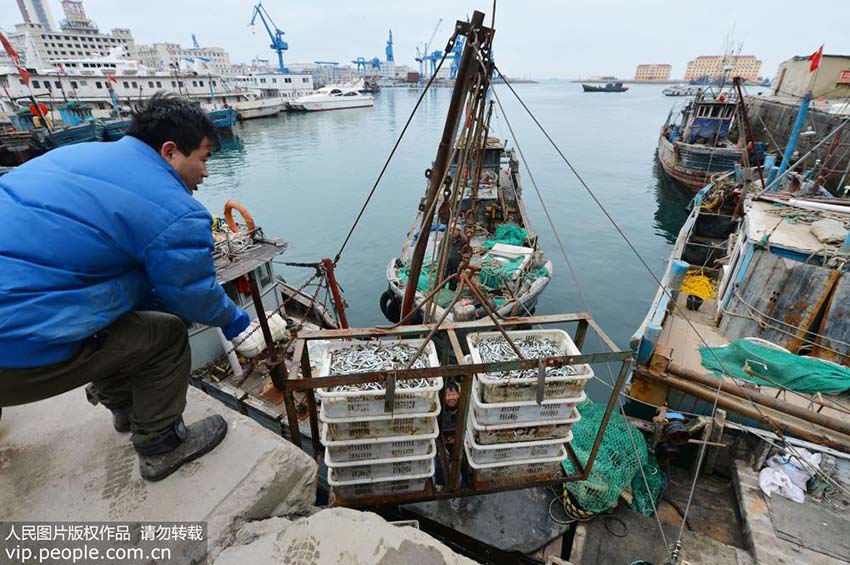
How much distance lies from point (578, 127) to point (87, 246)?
206 ft

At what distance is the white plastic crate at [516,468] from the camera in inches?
140

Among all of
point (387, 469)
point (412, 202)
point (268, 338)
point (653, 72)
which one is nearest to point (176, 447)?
point (387, 469)

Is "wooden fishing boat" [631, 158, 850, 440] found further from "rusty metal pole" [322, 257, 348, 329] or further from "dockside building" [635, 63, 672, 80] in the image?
"dockside building" [635, 63, 672, 80]

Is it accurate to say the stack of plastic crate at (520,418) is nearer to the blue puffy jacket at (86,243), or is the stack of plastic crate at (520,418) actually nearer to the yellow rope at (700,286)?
the blue puffy jacket at (86,243)

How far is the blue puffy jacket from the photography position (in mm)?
1874

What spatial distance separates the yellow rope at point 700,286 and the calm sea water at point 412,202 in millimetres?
2447

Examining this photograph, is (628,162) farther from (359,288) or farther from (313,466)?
(313,466)

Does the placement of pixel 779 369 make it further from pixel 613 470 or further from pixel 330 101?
pixel 330 101

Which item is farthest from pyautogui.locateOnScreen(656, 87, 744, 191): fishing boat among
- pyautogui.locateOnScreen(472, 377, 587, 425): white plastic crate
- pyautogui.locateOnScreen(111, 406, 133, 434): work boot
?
pyautogui.locateOnScreen(111, 406, 133, 434): work boot

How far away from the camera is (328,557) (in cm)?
221

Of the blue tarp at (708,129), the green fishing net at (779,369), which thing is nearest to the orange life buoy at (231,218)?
the green fishing net at (779,369)

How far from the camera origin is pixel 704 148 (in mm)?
23125

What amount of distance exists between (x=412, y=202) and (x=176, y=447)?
23.3 meters

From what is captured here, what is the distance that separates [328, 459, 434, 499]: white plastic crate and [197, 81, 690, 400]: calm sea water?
269 inches
